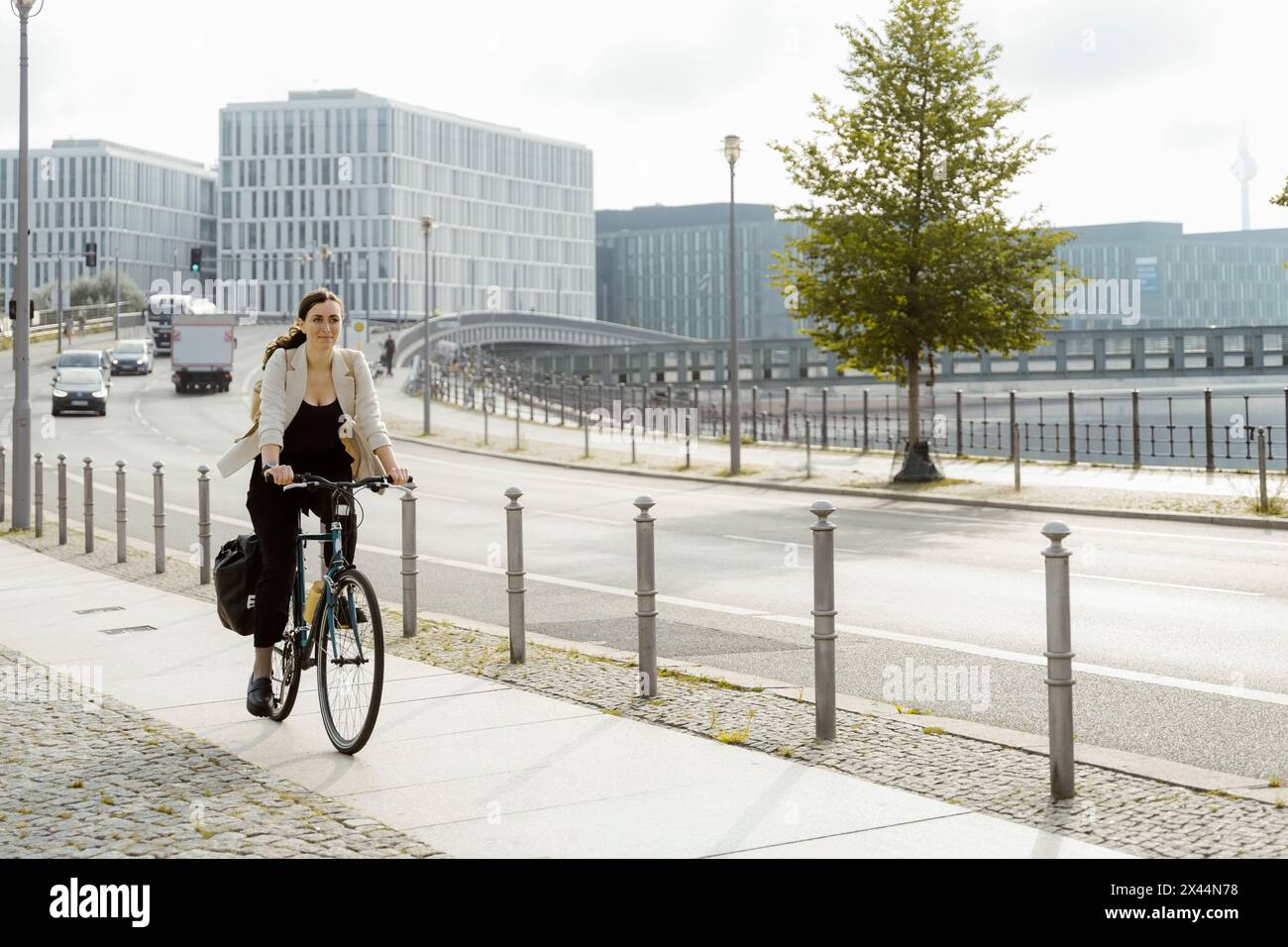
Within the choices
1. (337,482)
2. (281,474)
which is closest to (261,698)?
(337,482)

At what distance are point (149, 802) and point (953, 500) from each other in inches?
696

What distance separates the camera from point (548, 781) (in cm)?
573

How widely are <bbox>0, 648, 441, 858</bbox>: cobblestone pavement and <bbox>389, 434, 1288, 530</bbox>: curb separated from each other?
14.0 meters

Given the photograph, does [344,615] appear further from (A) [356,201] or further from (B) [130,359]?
(A) [356,201]

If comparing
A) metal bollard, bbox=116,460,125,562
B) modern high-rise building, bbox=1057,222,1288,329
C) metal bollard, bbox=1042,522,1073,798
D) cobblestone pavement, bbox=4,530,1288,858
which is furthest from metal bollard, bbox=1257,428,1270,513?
modern high-rise building, bbox=1057,222,1288,329

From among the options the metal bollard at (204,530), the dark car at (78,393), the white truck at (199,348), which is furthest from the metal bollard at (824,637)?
the white truck at (199,348)

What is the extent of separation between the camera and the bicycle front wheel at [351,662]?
612 centimetres

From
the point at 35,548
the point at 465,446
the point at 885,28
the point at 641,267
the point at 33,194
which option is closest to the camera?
the point at 35,548
